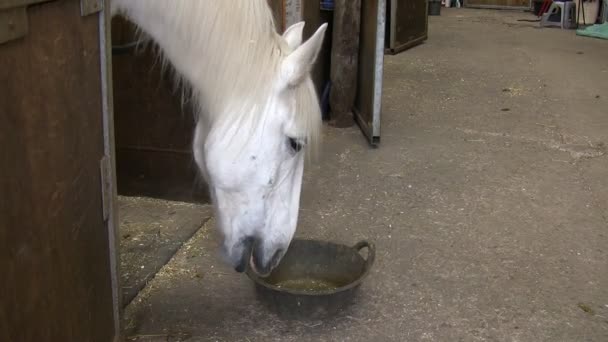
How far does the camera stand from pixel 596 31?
9797 millimetres

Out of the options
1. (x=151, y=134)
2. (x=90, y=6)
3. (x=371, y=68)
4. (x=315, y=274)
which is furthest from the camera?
(x=371, y=68)

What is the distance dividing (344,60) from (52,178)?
3519 mm

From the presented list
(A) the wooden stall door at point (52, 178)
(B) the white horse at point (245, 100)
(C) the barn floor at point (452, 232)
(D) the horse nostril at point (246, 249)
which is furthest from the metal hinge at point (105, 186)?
(C) the barn floor at point (452, 232)

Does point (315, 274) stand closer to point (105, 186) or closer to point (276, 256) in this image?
point (276, 256)

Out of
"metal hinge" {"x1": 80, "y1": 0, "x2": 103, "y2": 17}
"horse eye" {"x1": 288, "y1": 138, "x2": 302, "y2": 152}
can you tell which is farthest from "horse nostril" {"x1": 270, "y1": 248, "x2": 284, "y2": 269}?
"metal hinge" {"x1": 80, "y1": 0, "x2": 103, "y2": 17}

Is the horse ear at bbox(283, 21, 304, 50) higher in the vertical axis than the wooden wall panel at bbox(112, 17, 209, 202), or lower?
higher

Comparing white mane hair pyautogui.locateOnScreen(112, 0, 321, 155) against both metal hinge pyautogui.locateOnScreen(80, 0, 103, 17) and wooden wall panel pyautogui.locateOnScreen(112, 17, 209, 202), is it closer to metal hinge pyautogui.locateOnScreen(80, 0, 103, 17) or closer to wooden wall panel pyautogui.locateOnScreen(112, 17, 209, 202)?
metal hinge pyautogui.locateOnScreen(80, 0, 103, 17)

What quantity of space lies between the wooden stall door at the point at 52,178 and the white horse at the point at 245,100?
326 millimetres

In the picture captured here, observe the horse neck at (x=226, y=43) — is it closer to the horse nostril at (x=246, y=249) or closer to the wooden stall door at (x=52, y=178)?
the wooden stall door at (x=52, y=178)

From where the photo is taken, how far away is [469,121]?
4.98 m

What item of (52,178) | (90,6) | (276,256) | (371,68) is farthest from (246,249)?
(371,68)

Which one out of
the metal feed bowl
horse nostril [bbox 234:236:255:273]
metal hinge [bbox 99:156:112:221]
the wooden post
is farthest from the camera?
the wooden post

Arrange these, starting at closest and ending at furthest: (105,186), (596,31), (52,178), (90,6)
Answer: (52,178), (90,6), (105,186), (596,31)

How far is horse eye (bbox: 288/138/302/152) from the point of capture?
192cm
